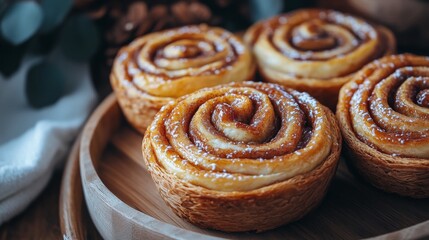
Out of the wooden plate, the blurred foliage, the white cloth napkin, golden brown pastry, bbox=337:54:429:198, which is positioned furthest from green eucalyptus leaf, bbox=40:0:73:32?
golden brown pastry, bbox=337:54:429:198

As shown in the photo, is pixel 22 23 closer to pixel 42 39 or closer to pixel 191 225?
pixel 42 39

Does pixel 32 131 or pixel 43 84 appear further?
pixel 43 84

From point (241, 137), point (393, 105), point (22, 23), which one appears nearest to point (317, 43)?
point (393, 105)

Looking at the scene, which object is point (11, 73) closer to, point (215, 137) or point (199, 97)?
point (199, 97)

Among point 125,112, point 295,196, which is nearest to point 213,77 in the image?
point 125,112

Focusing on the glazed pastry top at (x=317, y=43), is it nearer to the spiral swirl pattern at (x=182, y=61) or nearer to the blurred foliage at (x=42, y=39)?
the spiral swirl pattern at (x=182, y=61)

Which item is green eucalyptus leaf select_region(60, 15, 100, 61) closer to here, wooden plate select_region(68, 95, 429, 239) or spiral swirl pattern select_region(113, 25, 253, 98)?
spiral swirl pattern select_region(113, 25, 253, 98)
